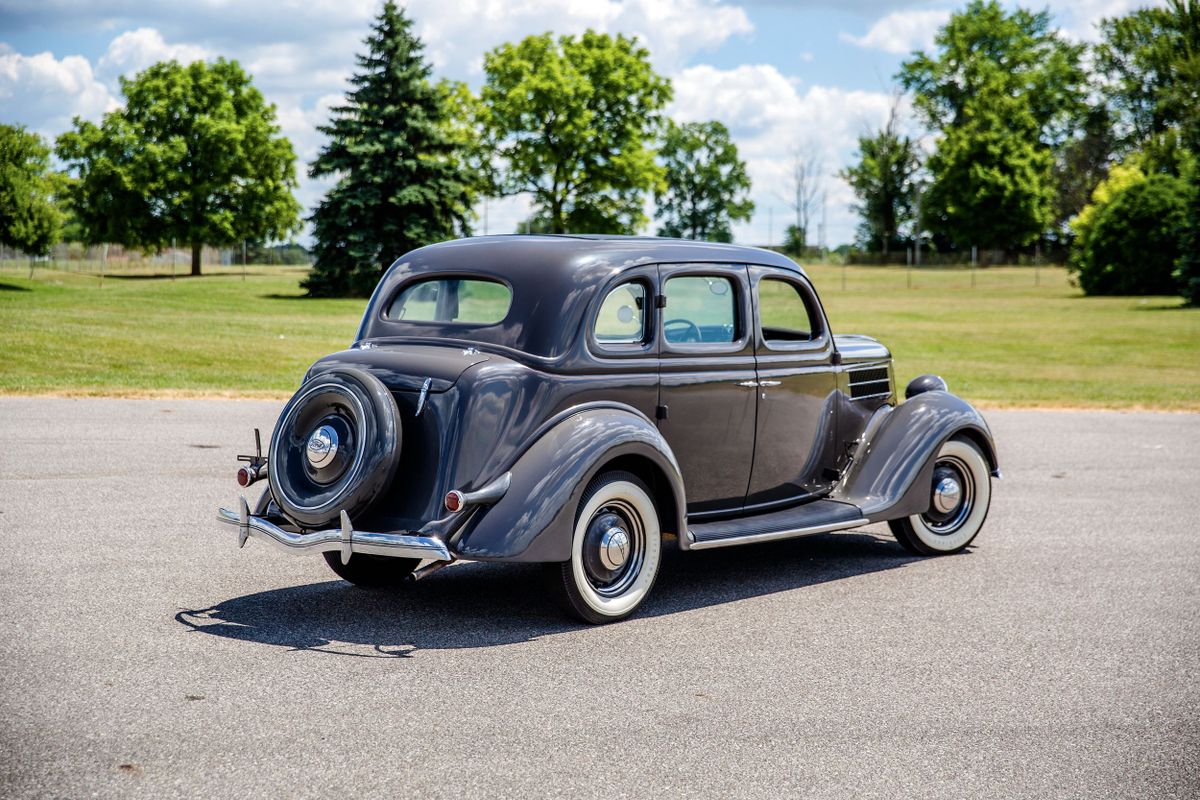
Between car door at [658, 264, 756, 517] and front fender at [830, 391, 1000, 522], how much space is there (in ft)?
2.90

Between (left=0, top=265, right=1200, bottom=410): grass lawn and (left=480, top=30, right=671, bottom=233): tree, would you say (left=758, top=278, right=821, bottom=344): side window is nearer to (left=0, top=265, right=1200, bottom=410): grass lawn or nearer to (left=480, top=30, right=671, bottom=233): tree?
(left=0, top=265, right=1200, bottom=410): grass lawn

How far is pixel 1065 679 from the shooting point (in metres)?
5.07

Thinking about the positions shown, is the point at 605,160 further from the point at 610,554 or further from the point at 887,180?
the point at 610,554

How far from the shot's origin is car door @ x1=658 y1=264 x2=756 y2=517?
20.7 feet

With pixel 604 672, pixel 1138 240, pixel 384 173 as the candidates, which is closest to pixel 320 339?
pixel 384 173

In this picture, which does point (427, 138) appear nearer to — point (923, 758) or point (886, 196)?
point (923, 758)

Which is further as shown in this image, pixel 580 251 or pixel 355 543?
pixel 580 251

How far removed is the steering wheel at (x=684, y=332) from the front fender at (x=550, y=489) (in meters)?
0.89

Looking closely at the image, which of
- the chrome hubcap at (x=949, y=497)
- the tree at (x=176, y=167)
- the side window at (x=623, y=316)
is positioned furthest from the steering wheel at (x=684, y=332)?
the tree at (x=176, y=167)

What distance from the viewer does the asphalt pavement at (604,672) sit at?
3932 mm

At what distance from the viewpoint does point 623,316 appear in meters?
6.25

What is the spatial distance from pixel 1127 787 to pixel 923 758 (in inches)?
24.9

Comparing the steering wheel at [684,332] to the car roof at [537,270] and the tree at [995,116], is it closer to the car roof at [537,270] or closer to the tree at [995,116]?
the car roof at [537,270]

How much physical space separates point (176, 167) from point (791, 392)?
58.9m
